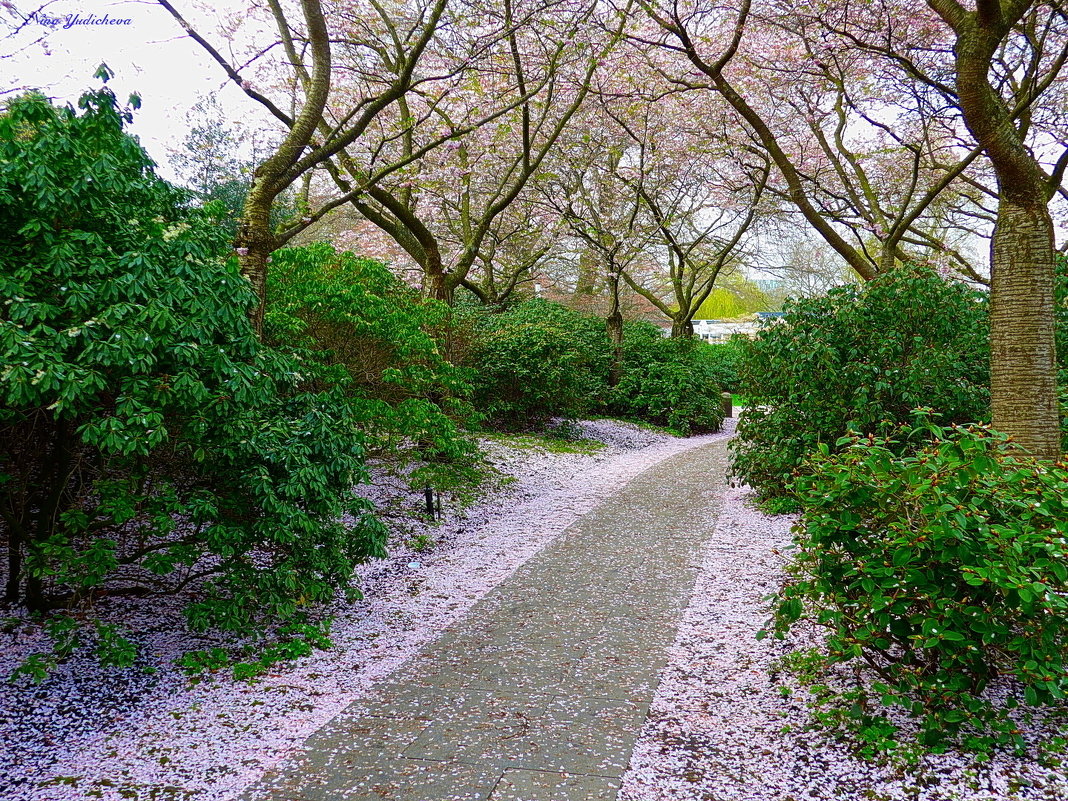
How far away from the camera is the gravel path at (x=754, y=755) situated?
2.34m

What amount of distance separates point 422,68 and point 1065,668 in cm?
971

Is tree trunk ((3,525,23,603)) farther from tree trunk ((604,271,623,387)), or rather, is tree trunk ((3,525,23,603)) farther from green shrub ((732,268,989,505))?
tree trunk ((604,271,623,387))

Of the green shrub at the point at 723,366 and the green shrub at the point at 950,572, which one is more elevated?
the green shrub at the point at 723,366

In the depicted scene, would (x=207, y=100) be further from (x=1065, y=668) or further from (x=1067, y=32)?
(x=1065, y=668)

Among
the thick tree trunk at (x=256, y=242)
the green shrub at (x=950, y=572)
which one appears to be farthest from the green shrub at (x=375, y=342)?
the green shrub at (x=950, y=572)

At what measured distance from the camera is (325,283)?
17.8 feet

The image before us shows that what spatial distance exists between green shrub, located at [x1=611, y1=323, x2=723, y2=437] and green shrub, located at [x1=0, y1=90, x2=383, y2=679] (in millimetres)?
12599

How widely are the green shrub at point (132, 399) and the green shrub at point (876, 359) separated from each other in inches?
181

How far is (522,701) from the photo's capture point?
3.12 m

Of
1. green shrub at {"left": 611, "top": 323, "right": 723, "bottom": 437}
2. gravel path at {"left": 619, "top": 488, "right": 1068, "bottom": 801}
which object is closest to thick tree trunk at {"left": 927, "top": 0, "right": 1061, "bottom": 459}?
gravel path at {"left": 619, "top": 488, "right": 1068, "bottom": 801}

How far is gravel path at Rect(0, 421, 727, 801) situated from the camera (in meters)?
2.52

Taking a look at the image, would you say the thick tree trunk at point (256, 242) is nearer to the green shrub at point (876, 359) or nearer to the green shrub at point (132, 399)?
→ the green shrub at point (132, 399)

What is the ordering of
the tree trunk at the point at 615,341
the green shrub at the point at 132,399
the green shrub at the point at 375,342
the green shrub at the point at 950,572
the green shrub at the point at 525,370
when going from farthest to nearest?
the tree trunk at the point at 615,341, the green shrub at the point at 525,370, the green shrub at the point at 375,342, the green shrub at the point at 132,399, the green shrub at the point at 950,572

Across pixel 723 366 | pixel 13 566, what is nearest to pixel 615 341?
pixel 723 366
